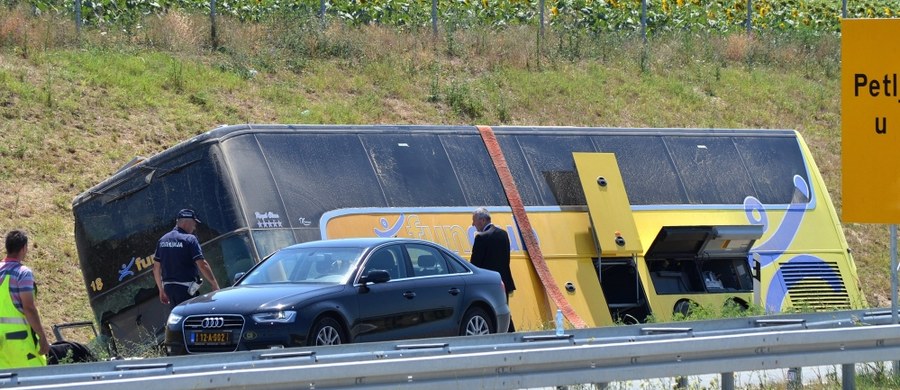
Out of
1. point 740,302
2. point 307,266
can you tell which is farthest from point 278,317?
point 740,302

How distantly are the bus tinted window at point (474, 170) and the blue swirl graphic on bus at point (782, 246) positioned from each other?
4575 mm

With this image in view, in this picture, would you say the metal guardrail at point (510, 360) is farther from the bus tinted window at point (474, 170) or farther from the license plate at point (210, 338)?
the bus tinted window at point (474, 170)

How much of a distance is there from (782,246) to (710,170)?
165 cm

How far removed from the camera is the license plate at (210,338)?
44.6ft

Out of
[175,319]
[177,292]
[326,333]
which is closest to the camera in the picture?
[326,333]

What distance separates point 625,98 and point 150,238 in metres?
19.2

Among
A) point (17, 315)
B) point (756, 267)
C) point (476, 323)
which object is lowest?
point (756, 267)

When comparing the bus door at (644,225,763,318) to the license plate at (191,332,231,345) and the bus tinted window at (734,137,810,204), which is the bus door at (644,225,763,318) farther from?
the license plate at (191,332,231,345)

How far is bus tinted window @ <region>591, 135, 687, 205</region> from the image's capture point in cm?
2122

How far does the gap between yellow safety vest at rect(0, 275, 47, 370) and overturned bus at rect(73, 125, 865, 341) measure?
19.3ft

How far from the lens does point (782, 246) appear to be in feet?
72.4

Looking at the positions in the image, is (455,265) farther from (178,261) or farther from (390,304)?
(178,261)

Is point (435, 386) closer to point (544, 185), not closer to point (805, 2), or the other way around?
point (544, 185)

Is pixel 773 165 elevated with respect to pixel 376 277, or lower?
lower
